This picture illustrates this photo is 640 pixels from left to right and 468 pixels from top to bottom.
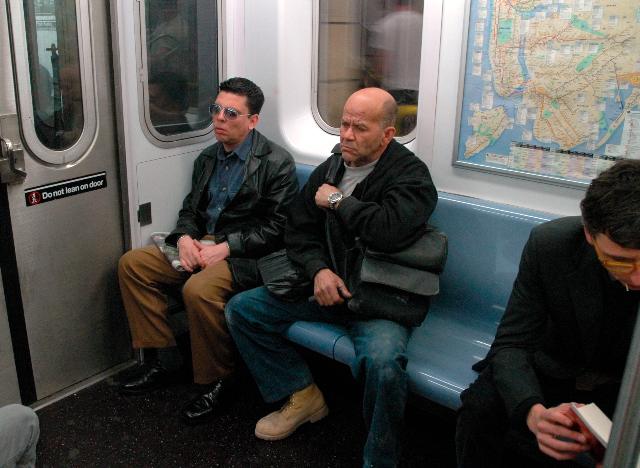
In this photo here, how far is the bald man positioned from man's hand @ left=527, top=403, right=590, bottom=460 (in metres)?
0.72

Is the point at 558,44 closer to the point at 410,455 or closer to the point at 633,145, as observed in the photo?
the point at 633,145

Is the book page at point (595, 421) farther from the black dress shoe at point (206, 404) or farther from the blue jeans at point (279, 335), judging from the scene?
the black dress shoe at point (206, 404)

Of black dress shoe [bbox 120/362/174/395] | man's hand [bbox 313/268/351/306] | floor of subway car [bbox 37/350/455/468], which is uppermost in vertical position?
man's hand [bbox 313/268/351/306]

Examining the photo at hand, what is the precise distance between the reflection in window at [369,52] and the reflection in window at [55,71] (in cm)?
141

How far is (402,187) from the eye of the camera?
2.80 metres

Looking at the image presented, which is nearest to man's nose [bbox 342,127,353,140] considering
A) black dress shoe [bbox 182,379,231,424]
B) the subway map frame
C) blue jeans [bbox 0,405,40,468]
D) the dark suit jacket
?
the subway map frame

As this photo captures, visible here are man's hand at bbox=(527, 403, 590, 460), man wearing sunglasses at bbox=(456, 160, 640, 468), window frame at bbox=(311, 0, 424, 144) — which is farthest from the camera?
window frame at bbox=(311, 0, 424, 144)

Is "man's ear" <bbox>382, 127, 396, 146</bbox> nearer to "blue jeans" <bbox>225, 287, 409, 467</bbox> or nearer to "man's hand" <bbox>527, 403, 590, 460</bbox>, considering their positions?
"blue jeans" <bbox>225, 287, 409, 467</bbox>

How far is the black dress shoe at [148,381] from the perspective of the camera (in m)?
3.34

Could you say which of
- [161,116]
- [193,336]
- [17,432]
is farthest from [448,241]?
[17,432]

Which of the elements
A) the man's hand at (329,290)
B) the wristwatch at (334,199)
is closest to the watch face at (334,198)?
the wristwatch at (334,199)

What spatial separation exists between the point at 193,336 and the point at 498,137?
1.67 metres

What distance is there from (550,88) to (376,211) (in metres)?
0.87

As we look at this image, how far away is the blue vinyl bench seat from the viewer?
277cm
